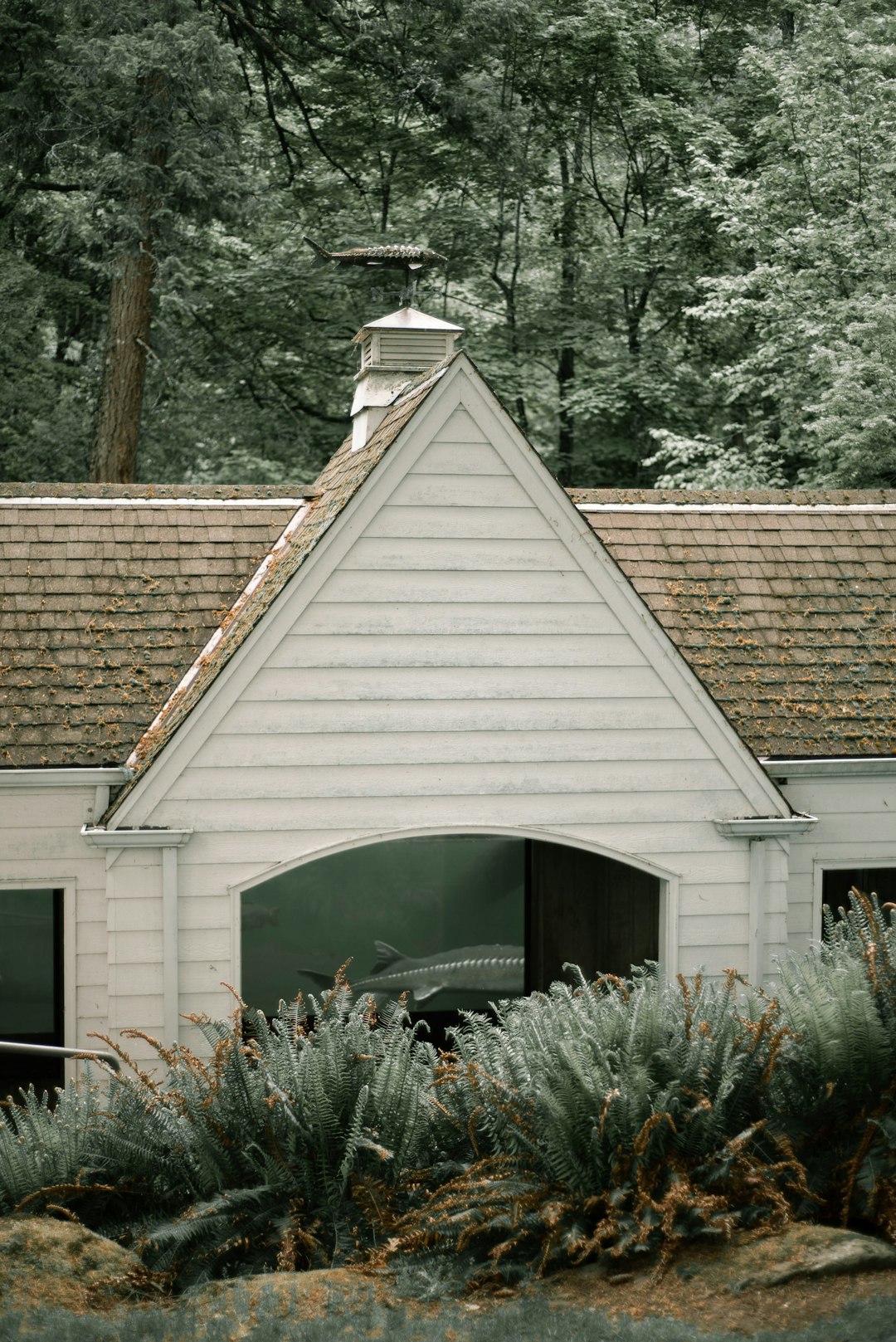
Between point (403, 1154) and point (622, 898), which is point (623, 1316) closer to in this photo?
point (403, 1154)

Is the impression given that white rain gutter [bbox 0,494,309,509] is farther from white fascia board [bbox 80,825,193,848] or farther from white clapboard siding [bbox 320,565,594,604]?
white fascia board [bbox 80,825,193,848]

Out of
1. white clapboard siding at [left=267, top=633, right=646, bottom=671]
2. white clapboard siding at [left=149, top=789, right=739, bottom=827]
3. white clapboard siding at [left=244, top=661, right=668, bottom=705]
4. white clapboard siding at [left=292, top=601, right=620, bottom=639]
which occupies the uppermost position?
white clapboard siding at [left=292, top=601, right=620, bottom=639]

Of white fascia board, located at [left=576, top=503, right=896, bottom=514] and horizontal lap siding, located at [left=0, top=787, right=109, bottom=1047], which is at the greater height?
white fascia board, located at [left=576, top=503, right=896, bottom=514]

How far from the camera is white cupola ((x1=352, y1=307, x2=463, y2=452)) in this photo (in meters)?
11.7

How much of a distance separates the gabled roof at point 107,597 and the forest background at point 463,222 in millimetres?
8754

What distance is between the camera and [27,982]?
10.1 meters

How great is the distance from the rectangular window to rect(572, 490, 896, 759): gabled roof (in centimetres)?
515

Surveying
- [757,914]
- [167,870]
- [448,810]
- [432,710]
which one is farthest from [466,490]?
[757,914]

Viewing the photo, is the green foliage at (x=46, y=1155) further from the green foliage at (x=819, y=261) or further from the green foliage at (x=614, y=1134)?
the green foliage at (x=819, y=261)

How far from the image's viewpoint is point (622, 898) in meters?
10.6

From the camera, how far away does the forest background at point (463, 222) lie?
18.7 metres

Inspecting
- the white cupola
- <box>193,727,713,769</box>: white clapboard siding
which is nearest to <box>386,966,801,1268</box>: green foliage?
<box>193,727,713,769</box>: white clapboard siding

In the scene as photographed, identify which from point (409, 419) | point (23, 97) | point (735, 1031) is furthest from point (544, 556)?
point (23, 97)

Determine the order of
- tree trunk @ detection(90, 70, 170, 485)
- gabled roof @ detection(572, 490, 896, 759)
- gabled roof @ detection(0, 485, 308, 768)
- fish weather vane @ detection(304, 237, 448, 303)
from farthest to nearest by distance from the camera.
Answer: tree trunk @ detection(90, 70, 170, 485)
fish weather vane @ detection(304, 237, 448, 303)
gabled roof @ detection(572, 490, 896, 759)
gabled roof @ detection(0, 485, 308, 768)
